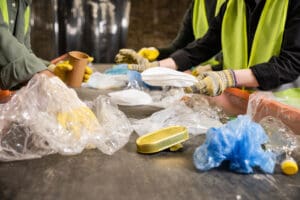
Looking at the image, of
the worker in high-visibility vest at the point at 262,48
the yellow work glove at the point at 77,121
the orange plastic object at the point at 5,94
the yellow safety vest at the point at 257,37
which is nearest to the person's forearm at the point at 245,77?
the worker in high-visibility vest at the point at 262,48

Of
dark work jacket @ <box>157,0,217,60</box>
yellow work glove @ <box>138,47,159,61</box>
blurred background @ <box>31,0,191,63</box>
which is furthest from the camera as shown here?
blurred background @ <box>31,0,191,63</box>

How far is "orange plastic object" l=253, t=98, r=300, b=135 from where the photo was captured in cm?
110

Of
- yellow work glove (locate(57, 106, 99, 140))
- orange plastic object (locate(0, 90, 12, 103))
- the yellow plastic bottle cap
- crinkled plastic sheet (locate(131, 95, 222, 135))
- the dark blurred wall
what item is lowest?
the dark blurred wall

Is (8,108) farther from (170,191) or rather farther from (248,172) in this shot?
(248,172)

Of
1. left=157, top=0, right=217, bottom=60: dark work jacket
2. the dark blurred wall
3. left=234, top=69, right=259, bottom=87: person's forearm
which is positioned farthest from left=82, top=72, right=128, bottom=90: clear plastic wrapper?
the dark blurred wall

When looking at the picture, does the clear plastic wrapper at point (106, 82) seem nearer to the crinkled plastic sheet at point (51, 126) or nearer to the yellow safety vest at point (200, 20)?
the yellow safety vest at point (200, 20)

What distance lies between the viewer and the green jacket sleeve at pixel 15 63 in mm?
1132

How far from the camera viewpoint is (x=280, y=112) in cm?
114

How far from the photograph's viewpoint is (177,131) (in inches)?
36.6

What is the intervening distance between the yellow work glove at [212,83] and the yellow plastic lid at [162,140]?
38 cm

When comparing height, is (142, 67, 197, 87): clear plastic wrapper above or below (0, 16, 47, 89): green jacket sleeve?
below

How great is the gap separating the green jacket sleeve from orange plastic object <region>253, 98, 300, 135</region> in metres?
0.75

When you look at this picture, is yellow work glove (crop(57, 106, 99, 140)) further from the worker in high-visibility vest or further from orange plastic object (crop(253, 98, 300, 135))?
orange plastic object (crop(253, 98, 300, 135))

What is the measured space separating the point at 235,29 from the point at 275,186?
3.04ft
